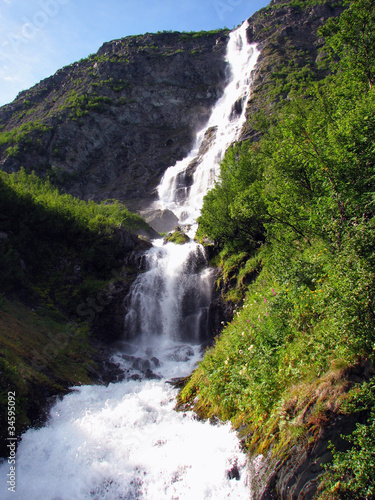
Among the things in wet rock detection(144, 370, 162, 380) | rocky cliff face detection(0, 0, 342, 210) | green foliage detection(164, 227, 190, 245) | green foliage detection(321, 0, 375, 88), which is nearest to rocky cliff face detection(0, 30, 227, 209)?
rocky cliff face detection(0, 0, 342, 210)

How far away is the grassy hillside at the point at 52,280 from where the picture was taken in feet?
42.2

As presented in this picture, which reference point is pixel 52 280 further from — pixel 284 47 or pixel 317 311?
pixel 284 47

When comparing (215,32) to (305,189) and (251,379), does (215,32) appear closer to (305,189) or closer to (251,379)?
(305,189)

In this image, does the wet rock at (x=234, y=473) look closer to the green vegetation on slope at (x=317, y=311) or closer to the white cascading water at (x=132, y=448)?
the white cascading water at (x=132, y=448)

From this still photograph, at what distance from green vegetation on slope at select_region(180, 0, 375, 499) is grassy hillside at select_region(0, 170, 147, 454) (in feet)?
24.4

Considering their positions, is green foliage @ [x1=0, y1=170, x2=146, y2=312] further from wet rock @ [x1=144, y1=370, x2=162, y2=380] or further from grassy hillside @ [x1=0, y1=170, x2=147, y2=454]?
wet rock @ [x1=144, y1=370, x2=162, y2=380]

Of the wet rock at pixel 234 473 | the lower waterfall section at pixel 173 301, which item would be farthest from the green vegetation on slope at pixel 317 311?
the lower waterfall section at pixel 173 301

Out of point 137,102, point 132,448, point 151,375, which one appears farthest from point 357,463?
point 137,102

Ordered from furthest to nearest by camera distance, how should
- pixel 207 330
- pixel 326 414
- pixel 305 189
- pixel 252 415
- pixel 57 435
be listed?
pixel 207 330
pixel 305 189
pixel 57 435
pixel 252 415
pixel 326 414

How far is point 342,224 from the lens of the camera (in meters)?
6.38

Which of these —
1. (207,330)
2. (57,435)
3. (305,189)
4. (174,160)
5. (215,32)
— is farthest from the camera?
(215,32)

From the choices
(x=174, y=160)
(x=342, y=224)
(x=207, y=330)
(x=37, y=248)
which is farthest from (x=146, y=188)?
(x=342, y=224)

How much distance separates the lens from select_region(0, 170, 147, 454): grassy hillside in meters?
12.9

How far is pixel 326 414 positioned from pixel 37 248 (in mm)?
24338
